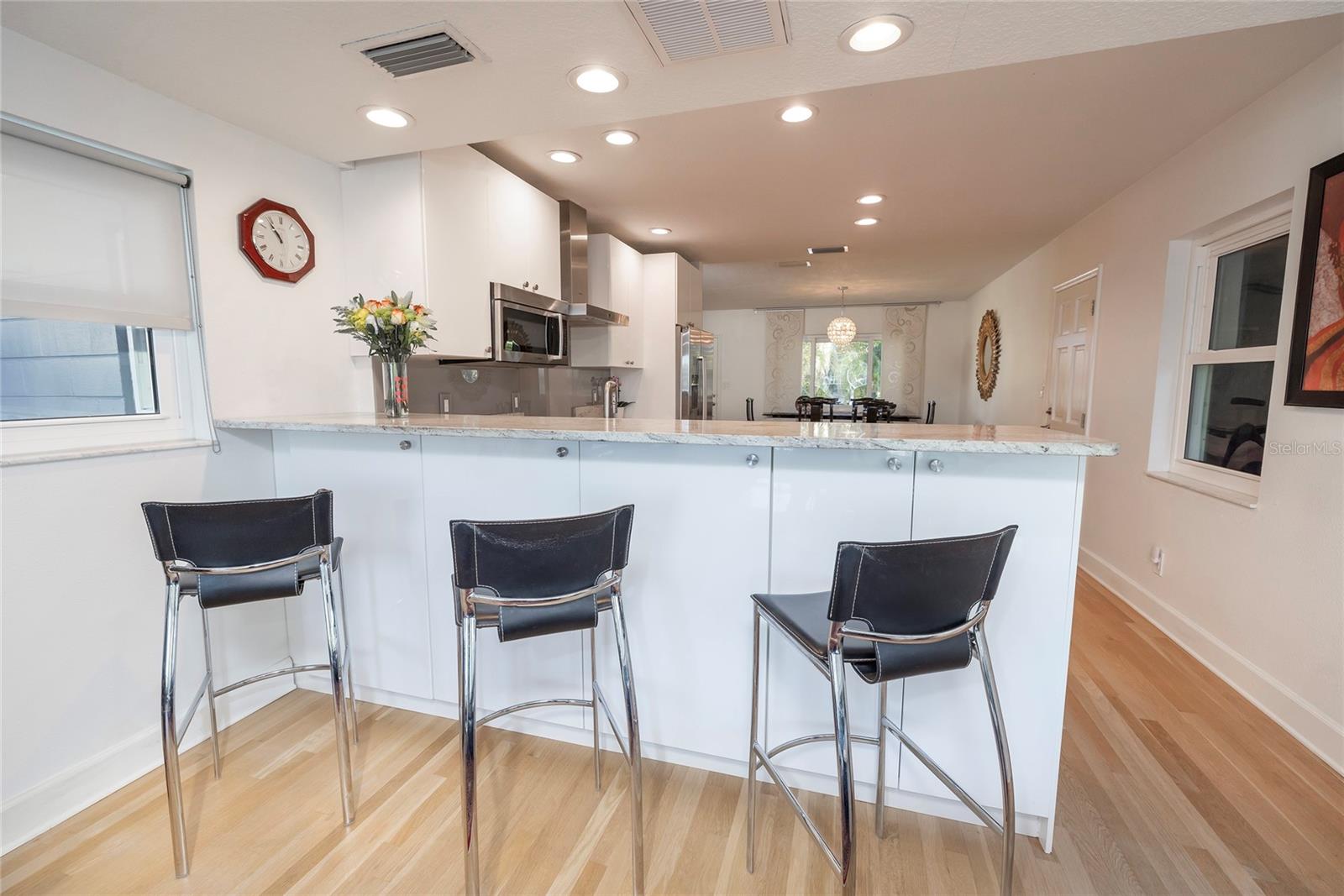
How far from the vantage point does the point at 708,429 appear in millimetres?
1614

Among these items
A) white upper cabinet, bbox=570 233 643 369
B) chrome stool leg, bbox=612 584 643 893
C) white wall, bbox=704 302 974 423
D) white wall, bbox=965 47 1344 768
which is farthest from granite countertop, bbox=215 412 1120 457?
white wall, bbox=704 302 974 423

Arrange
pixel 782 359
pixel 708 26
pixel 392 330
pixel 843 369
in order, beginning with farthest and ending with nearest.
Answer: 1. pixel 782 359
2. pixel 843 369
3. pixel 392 330
4. pixel 708 26

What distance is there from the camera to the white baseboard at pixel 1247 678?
191cm

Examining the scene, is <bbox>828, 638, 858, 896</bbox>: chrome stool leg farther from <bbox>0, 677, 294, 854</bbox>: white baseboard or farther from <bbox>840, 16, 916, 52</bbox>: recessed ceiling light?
<bbox>0, 677, 294, 854</bbox>: white baseboard

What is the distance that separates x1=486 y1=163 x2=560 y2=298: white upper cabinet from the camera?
9.41 ft

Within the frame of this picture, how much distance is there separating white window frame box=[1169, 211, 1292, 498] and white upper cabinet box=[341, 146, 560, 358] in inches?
135

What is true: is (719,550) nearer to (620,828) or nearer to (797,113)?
(620,828)

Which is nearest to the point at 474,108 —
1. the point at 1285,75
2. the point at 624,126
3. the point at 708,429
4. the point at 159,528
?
the point at 624,126

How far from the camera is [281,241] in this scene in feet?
7.20

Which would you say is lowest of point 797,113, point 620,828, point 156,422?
point 620,828

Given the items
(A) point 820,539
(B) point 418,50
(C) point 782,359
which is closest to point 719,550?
(A) point 820,539

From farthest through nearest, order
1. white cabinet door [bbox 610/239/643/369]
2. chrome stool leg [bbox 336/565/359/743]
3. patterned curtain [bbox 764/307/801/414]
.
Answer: patterned curtain [bbox 764/307/801/414] → white cabinet door [bbox 610/239/643/369] → chrome stool leg [bbox 336/565/359/743]

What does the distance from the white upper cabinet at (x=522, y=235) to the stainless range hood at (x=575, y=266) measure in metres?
0.07

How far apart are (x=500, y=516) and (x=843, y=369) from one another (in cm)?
840
